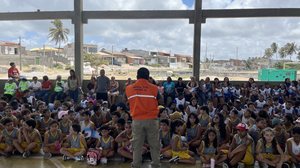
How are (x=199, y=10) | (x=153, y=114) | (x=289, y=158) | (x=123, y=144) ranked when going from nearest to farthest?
(x=153, y=114) < (x=289, y=158) < (x=123, y=144) < (x=199, y=10)

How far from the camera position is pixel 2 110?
27.8ft

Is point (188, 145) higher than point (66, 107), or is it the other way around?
point (66, 107)

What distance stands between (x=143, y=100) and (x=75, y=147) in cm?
240

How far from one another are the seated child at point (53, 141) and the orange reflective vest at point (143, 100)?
2634 millimetres

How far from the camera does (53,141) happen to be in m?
6.72

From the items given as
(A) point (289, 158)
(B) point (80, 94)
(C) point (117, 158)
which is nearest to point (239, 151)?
(A) point (289, 158)

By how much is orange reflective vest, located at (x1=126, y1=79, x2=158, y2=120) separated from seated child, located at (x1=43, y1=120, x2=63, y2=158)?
263 centimetres

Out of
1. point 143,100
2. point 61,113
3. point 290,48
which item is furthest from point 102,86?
point 290,48

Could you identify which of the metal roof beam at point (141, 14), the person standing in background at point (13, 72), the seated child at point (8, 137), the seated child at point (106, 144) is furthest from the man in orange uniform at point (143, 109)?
the person standing in background at point (13, 72)

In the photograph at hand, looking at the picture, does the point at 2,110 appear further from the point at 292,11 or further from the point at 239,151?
the point at 292,11

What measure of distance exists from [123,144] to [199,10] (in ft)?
26.4

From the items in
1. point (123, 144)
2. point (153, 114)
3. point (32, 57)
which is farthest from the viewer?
point (32, 57)

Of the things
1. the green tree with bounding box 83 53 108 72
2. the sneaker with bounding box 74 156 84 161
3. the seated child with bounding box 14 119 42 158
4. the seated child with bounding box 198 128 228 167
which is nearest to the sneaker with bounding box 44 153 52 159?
the seated child with bounding box 14 119 42 158

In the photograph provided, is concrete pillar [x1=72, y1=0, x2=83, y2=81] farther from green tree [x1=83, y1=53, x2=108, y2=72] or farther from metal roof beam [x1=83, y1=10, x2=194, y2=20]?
green tree [x1=83, y1=53, x2=108, y2=72]
